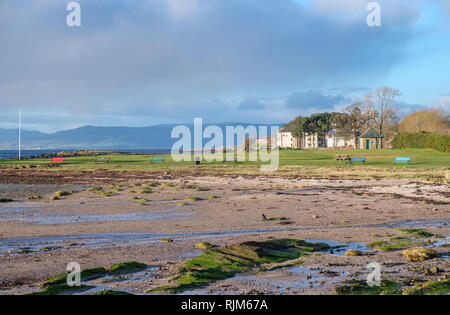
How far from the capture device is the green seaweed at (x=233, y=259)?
8242mm

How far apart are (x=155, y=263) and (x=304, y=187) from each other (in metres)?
18.5

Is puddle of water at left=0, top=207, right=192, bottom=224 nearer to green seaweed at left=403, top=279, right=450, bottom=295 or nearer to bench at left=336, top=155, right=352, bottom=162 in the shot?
green seaweed at left=403, top=279, right=450, bottom=295

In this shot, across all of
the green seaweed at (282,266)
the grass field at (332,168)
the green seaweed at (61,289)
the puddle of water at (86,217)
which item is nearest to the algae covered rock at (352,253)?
the green seaweed at (282,266)

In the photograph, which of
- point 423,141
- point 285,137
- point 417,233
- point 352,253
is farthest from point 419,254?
point 285,137

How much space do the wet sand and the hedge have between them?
4125 cm

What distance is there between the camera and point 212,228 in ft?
46.5

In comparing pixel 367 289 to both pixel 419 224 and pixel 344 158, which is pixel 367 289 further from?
pixel 344 158

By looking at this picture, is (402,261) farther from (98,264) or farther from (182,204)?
(182,204)

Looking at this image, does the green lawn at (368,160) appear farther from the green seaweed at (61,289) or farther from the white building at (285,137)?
the white building at (285,137)

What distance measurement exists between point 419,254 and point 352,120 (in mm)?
104963

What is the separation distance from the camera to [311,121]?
13600cm

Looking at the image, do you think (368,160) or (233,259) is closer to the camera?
(233,259)

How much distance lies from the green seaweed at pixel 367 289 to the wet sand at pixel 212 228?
0.27 metres

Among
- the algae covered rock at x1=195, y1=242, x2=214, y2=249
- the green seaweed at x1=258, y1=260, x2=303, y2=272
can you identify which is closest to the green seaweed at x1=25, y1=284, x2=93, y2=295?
the green seaweed at x1=258, y1=260, x2=303, y2=272
